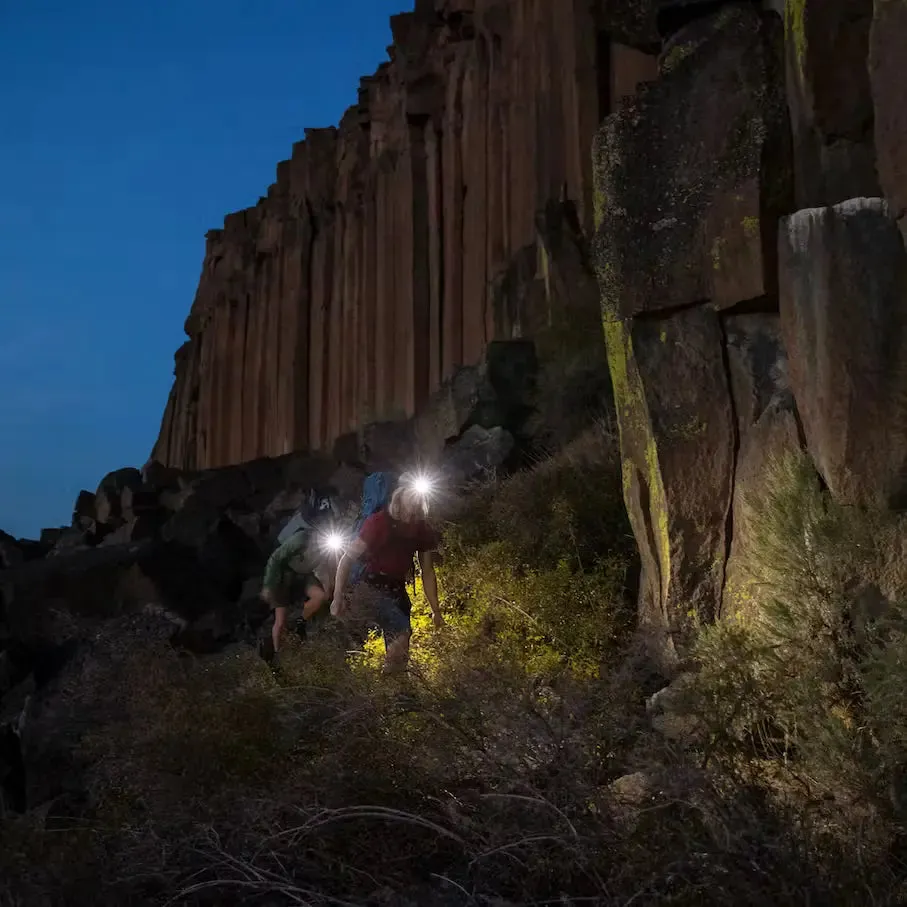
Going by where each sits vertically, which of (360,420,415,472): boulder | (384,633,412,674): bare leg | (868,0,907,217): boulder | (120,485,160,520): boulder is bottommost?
(384,633,412,674): bare leg

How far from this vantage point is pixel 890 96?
433 centimetres

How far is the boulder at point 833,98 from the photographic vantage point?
4957mm

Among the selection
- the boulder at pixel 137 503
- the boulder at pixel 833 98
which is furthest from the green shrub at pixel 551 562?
the boulder at pixel 137 503

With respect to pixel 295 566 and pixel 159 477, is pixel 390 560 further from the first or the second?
pixel 159 477

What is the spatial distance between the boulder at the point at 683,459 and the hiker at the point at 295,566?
10.5 ft

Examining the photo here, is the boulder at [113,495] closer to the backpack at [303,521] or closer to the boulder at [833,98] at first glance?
the backpack at [303,521]

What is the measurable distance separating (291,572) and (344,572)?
1820 mm

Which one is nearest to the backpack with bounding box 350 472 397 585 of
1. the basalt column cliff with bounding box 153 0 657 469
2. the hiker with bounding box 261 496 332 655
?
the hiker with bounding box 261 496 332 655

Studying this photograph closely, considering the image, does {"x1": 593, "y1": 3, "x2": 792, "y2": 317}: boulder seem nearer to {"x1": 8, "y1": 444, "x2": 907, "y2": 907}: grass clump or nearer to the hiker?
{"x1": 8, "y1": 444, "x2": 907, "y2": 907}: grass clump

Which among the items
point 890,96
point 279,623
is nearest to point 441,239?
point 279,623

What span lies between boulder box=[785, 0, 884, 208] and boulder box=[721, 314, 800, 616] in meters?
0.81

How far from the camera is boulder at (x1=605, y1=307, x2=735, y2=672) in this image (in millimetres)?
5621

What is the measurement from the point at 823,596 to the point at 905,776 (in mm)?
1019

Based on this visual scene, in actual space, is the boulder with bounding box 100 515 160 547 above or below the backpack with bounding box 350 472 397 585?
above
